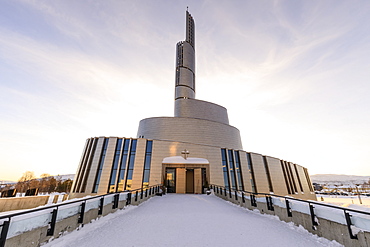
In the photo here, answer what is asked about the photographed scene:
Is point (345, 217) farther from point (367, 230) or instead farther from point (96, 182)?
point (96, 182)

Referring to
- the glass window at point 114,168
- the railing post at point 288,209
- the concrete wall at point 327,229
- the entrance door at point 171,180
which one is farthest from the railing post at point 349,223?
the glass window at point 114,168

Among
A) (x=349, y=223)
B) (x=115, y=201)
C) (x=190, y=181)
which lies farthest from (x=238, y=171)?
(x=349, y=223)

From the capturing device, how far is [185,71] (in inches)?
2936

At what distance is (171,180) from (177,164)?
→ 279 cm

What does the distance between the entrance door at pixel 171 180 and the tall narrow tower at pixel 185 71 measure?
4538 centimetres

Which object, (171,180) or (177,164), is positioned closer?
(177,164)

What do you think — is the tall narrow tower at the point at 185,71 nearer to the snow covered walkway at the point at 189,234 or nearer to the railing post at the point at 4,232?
the snow covered walkway at the point at 189,234

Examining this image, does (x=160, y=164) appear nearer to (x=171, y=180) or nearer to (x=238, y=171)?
(x=171, y=180)

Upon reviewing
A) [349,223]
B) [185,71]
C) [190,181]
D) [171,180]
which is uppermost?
[185,71]

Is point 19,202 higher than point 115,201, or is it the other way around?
point 115,201

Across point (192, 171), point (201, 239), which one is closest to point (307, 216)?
point (201, 239)

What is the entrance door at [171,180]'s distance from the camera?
2561cm

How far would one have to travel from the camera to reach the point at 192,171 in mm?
26328

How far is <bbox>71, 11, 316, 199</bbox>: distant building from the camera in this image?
26.0 m
